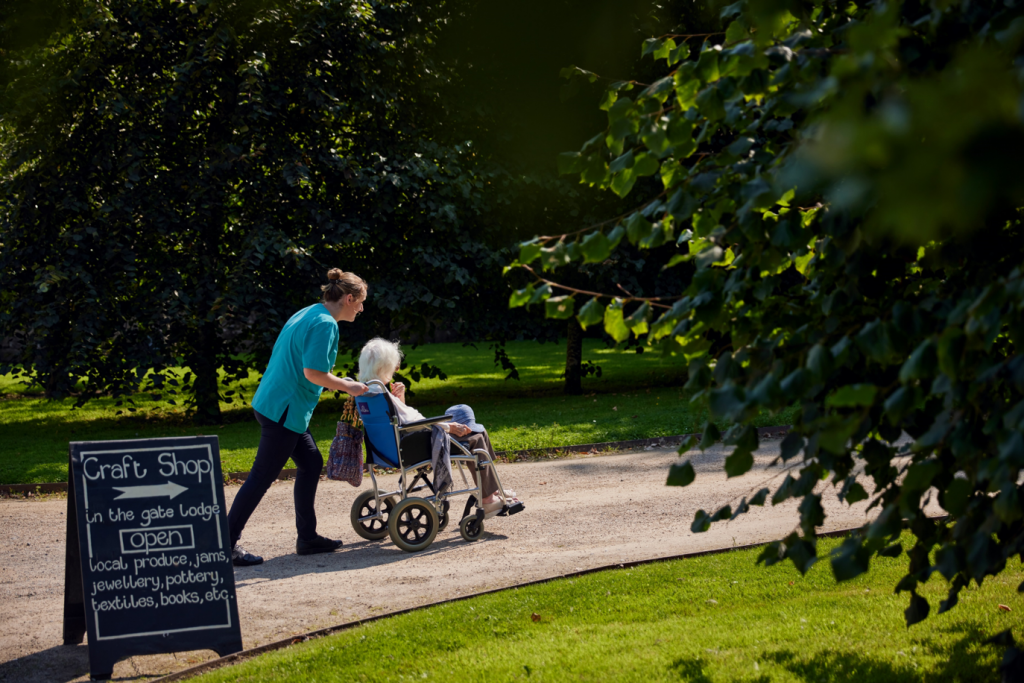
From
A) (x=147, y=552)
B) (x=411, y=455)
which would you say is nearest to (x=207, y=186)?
(x=411, y=455)

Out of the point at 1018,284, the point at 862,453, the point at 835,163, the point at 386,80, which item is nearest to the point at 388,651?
the point at 862,453

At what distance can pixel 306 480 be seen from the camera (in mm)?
6203

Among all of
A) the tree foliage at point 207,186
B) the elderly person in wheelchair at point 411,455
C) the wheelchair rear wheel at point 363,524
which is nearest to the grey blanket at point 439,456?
the elderly person in wheelchair at point 411,455

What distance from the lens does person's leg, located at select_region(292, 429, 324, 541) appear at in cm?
612

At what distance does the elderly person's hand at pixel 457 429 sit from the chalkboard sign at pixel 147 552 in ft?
7.22

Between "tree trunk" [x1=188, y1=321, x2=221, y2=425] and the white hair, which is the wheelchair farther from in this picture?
"tree trunk" [x1=188, y1=321, x2=221, y2=425]

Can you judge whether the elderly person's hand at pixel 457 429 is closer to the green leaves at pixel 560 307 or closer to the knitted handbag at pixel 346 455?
the knitted handbag at pixel 346 455

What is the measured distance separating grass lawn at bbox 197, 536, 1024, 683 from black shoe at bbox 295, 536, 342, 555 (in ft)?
5.31

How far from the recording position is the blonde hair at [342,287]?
6.05m

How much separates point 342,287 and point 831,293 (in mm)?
4109

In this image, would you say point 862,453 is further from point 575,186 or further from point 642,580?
point 575,186

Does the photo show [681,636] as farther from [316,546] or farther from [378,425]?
[316,546]

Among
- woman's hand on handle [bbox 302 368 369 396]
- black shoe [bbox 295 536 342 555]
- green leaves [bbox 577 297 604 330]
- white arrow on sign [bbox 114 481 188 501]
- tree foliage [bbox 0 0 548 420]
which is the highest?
tree foliage [bbox 0 0 548 420]


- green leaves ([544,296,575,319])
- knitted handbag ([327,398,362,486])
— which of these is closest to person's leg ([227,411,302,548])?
knitted handbag ([327,398,362,486])
